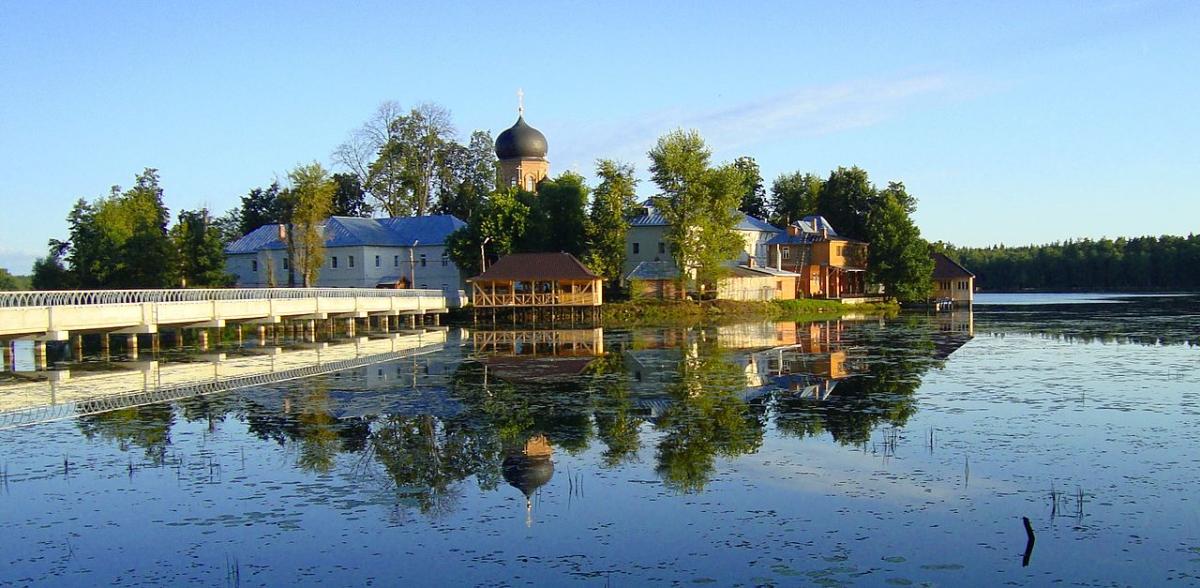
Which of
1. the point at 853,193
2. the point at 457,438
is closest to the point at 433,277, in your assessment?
the point at 853,193

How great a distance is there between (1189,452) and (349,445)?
1260 centimetres

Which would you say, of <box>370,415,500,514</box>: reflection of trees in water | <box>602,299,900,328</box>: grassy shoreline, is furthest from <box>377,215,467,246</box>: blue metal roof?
<box>370,415,500,514</box>: reflection of trees in water

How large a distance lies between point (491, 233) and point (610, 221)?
7.45m

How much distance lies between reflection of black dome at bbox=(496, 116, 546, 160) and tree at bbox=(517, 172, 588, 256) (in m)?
9.49

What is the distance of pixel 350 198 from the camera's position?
287 feet

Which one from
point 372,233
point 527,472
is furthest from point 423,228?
point 527,472

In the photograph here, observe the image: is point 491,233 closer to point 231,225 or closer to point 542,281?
point 542,281

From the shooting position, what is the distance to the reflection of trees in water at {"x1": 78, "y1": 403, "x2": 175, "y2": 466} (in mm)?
16844

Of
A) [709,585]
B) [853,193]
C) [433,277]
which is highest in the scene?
[853,193]

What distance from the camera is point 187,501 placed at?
1303 centimetres

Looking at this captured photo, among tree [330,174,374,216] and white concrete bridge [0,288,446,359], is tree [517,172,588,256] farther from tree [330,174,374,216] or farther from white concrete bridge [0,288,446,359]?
tree [330,174,374,216]

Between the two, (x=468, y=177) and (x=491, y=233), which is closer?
(x=491, y=233)

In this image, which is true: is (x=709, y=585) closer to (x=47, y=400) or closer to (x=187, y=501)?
(x=187, y=501)

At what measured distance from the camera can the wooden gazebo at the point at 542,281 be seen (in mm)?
60156
